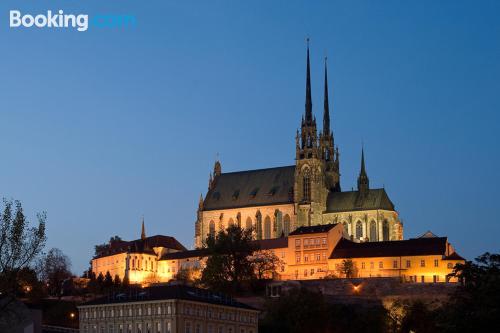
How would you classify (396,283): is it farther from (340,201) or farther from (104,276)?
(104,276)

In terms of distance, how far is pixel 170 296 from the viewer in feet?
330

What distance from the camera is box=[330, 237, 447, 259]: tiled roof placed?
128 meters

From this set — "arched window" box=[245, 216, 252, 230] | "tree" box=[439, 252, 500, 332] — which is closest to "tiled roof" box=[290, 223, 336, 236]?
"arched window" box=[245, 216, 252, 230]

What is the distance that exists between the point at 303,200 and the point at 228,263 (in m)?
27.4

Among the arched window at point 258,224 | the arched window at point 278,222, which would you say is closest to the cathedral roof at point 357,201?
the arched window at point 278,222

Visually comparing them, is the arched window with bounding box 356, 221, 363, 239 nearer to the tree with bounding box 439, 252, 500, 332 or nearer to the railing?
the railing

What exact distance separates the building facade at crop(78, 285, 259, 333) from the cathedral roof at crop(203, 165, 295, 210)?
1965 inches

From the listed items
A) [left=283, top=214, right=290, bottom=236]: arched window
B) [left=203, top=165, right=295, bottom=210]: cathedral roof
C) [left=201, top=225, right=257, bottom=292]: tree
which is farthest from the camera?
[left=203, top=165, right=295, bottom=210]: cathedral roof

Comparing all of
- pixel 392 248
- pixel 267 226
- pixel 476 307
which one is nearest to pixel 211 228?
pixel 267 226

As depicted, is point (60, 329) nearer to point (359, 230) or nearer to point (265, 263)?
point (265, 263)

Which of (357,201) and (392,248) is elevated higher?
(357,201)

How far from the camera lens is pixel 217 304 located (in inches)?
4114

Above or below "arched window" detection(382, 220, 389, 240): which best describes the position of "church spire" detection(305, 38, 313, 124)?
above

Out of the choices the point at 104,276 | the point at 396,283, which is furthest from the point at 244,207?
the point at 396,283
